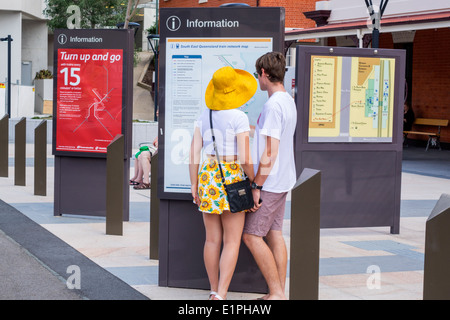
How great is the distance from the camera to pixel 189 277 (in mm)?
6375

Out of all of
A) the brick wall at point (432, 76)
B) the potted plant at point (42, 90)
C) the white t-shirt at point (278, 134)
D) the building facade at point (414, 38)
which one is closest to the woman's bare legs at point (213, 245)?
the white t-shirt at point (278, 134)

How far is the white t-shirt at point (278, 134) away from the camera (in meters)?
5.46

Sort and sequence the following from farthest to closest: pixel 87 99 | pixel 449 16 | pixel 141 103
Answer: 1. pixel 141 103
2. pixel 449 16
3. pixel 87 99

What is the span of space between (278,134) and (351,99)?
145 inches

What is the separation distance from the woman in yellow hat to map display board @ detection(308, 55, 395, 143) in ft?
10.4

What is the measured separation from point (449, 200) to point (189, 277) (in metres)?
2.92

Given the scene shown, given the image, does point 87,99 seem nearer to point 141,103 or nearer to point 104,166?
point 104,166

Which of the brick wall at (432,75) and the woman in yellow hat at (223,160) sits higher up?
the brick wall at (432,75)

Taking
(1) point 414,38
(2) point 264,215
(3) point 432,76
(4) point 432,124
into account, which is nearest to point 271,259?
(2) point 264,215

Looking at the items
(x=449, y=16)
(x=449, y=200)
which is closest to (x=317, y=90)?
(x=449, y=200)

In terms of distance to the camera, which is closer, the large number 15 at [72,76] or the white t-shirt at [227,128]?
the white t-shirt at [227,128]

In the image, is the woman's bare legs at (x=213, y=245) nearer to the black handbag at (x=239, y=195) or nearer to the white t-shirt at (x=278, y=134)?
the black handbag at (x=239, y=195)

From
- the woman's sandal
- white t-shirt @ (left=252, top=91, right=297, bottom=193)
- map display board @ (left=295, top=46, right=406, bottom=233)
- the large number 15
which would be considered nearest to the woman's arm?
white t-shirt @ (left=252, top=91, right=297, bottom=193)

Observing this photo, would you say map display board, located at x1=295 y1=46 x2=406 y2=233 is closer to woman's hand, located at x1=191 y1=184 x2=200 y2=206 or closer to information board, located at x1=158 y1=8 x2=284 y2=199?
information board, located at x1=158 y1=8 x2=284 y2=199
